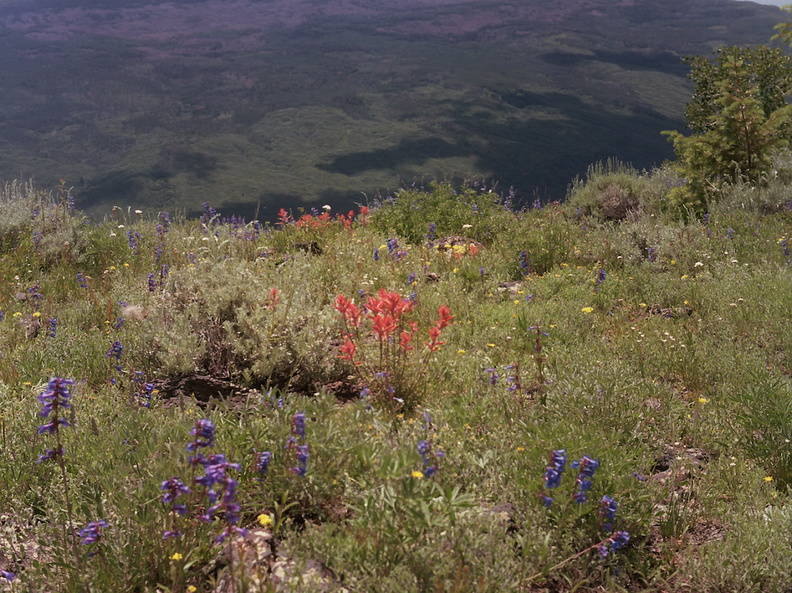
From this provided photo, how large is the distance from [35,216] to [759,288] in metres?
Result: 8.98

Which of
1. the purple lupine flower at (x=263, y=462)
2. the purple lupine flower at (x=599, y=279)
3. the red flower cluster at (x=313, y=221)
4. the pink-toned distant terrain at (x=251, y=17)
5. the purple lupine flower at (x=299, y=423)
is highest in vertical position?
the pink-toned distant terrain at (x=251, y=17)

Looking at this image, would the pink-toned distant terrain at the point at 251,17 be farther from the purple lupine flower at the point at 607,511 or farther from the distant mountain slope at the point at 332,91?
the purple lupine flower at the point at 607,511

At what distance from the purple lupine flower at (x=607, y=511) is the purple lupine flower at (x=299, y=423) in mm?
1156

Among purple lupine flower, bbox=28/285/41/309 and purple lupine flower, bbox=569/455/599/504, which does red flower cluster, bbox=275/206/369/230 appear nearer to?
purple lupine flower, bbox=28/285/41/309

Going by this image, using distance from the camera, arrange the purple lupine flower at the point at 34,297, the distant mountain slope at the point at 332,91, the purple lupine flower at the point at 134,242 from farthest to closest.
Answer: the distant mountain slope at the point at 332,91, the purple lupine flower at the point at 134,242, the purple lupine flower at the point at 34,297

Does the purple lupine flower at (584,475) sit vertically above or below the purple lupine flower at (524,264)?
above

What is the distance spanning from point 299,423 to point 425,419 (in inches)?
26.0

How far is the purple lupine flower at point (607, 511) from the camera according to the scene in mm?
2324

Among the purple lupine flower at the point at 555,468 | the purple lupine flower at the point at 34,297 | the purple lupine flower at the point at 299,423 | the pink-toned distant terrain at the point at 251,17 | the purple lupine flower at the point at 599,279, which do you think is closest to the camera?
the purple lupine flower at the point at 555,468

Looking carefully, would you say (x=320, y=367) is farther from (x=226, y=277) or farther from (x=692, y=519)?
(x=692, y=519)

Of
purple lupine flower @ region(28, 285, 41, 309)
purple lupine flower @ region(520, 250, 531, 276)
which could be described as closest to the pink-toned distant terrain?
purple lupine flower @ region(28, 285, 41, 309)

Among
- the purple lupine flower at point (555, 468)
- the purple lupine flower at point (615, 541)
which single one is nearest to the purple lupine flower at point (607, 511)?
the purple lupine flower at point (615, 541)

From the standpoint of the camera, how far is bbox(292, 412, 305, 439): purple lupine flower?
246cm

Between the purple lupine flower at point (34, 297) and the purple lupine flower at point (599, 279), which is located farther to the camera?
the purple lupine flower at point (599, 279)
